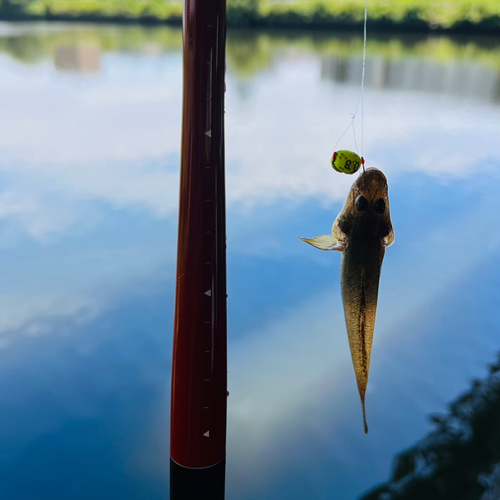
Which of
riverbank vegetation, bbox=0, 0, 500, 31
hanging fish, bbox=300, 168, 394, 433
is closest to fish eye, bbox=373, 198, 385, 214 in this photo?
hanging fish, bbox=300, 168, 394, 433

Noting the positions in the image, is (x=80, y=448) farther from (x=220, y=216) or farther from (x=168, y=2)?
(x=168, y=2)

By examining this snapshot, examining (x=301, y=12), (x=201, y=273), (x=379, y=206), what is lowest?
(x=201, y=273)

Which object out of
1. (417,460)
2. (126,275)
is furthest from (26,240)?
(417,460)

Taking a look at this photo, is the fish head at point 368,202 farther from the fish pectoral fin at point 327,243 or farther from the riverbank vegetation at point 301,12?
the riverbank vegetation at point 301,12

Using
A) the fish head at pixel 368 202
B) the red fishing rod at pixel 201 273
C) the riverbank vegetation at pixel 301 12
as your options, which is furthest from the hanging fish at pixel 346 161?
the riverbank vegetation at pixel 301 12

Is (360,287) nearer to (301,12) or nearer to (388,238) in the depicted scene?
(388,238)

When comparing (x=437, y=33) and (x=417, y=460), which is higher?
(x=437, y=33)

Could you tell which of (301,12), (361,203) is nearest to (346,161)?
(361,203)
